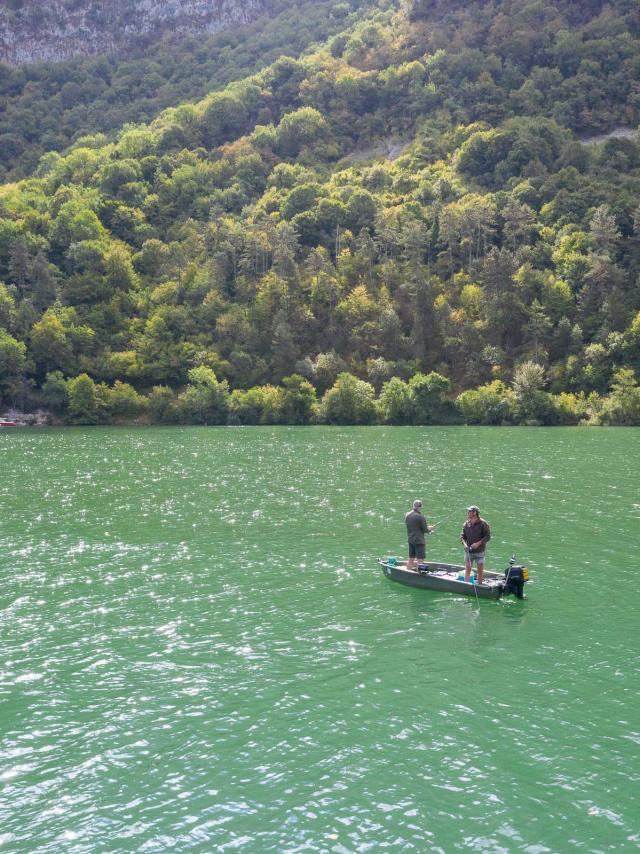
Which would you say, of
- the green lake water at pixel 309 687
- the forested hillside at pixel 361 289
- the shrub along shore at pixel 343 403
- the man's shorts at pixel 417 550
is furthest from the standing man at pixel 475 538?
the shrub along shore at pixel 343 403

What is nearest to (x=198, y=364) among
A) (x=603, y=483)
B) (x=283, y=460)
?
(x=283, y=460)

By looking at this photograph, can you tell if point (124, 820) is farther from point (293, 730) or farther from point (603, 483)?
point (603, 483)

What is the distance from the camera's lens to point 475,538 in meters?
25.1

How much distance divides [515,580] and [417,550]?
427 cm

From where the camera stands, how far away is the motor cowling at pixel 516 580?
2427cm

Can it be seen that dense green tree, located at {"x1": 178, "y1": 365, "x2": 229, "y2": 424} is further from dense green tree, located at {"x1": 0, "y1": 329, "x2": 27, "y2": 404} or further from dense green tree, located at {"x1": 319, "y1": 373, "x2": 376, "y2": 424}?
dense green tree, located at {"x1": 0, "y1": 329, "x2": 27, "y2": 404}

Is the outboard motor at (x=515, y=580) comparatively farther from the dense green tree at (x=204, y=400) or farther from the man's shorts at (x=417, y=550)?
the dense green tree at (x=204, y=400)

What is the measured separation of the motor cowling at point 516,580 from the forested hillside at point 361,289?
86.5 meters

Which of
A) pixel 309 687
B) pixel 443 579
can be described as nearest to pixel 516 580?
pixel 443 579

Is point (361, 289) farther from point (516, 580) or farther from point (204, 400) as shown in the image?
point (516, 580)

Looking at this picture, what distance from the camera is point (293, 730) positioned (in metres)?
15.7

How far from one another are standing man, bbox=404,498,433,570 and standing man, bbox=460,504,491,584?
6.77ft

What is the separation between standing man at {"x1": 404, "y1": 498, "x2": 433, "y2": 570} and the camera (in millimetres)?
27016

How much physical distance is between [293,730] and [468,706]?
4259 mm
